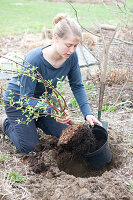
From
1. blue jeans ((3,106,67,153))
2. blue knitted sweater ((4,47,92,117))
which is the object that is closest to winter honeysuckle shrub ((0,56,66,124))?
blue knitted sweater ((4,47,92,117))

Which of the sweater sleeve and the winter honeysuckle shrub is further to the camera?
the sweater sleeve

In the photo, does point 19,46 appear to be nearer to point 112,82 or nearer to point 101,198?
point 112,82

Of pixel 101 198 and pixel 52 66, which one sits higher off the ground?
pixel 52 66

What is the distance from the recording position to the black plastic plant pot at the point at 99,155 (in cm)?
230

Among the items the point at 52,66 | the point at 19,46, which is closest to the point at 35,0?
the point at 19,46

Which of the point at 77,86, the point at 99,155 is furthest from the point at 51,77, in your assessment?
the point at 99,155

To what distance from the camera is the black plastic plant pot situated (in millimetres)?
2303

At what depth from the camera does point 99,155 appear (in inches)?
91.3

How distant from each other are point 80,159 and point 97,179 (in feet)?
1.64

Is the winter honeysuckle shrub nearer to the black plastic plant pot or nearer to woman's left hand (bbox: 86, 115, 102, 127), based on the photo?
woman's left hand (bbox: 86, 115, 102, 127)

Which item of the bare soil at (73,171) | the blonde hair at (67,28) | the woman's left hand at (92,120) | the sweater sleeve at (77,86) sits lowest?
the bare soil at (73,171)

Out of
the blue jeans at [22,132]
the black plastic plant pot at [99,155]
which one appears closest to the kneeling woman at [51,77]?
the blue jeans at [22,132]

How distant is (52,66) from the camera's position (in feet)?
8.41

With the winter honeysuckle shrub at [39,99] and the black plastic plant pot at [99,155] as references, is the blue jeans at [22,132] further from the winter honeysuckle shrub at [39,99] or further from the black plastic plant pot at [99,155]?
the black plastic plant pot at [99,155]
